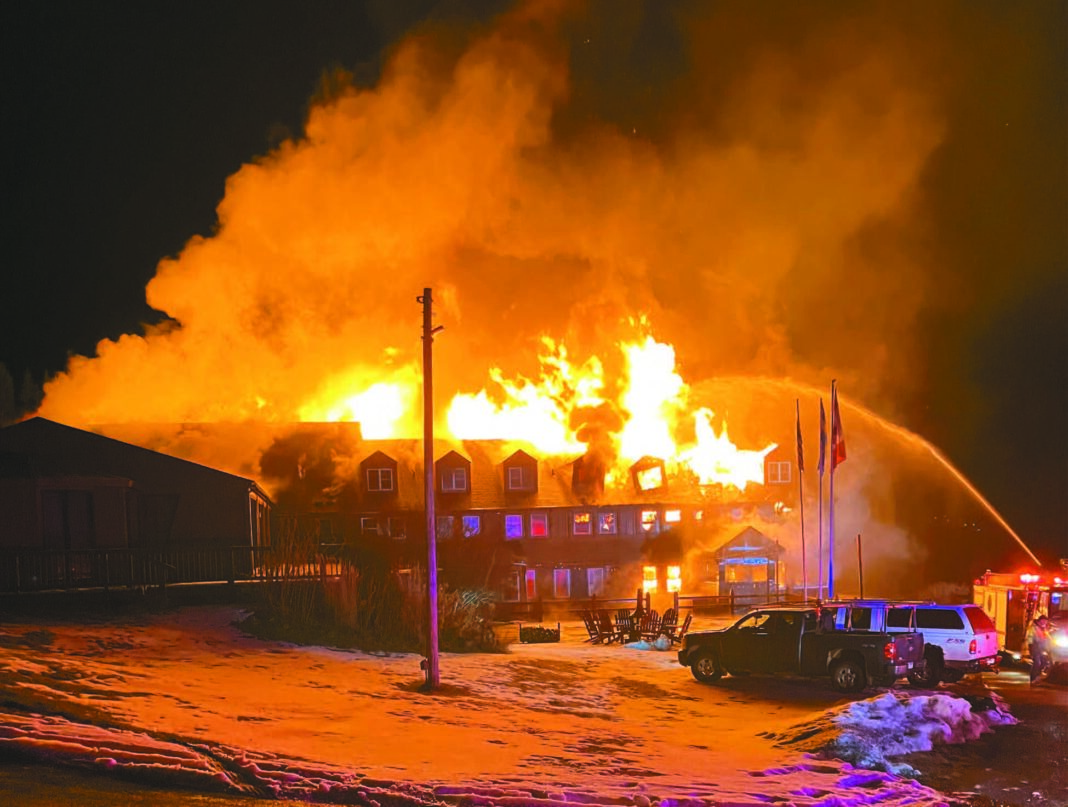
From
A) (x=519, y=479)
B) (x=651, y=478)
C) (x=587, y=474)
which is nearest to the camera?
(x=519, y=479)

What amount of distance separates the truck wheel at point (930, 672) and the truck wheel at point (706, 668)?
4.22 metres

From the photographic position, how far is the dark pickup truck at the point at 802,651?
73.5 feet

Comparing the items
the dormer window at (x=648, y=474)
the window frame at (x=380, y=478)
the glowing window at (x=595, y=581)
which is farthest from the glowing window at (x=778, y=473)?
the window frame at (x=380, y=478)

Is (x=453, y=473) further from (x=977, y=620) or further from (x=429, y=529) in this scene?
(x=977, y=620)

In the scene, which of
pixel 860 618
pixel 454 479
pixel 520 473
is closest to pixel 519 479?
pixel 520 473

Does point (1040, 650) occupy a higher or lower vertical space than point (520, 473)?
lower

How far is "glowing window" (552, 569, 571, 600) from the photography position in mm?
49688

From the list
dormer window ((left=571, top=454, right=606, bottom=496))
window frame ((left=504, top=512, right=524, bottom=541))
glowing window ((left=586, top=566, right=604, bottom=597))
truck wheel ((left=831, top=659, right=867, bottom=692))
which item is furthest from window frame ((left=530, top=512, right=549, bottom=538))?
truck wheel ((left=831, top=659, right=867, bottom=692))

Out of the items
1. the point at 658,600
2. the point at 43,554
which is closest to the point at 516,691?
the point at 43,554

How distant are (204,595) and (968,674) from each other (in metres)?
19.4

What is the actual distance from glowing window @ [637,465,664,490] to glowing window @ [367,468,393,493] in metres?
12.1

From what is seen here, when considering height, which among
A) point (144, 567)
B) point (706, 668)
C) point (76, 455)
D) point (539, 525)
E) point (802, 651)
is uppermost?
point (76, 455)

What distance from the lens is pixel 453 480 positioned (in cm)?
5038

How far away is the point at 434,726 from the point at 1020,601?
17097 millimetres
